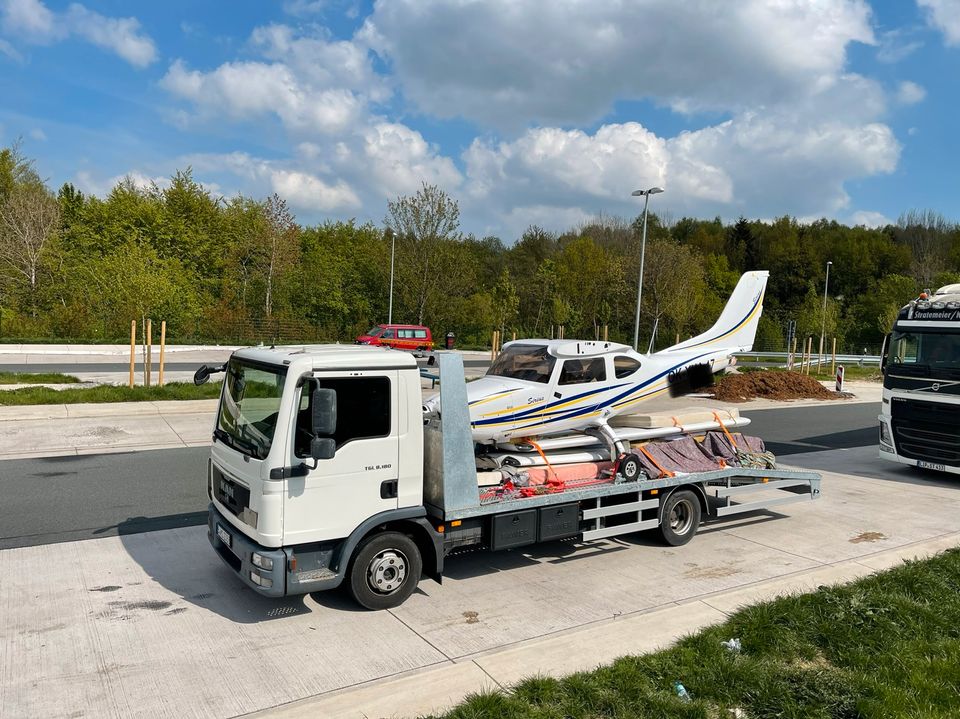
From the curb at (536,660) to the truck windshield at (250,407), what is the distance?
1935mm

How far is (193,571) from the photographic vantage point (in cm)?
698

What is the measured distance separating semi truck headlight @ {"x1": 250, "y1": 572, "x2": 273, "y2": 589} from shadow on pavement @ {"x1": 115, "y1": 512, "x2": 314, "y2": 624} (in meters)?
0.59

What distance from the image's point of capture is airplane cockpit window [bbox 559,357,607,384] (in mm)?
8062

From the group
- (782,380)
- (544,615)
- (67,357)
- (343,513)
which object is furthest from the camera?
(67,357)

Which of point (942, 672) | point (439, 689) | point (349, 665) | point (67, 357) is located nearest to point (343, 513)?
point (349, 665)

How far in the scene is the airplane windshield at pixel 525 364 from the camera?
8048 millimetres

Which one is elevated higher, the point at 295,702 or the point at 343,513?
the point at 343,513

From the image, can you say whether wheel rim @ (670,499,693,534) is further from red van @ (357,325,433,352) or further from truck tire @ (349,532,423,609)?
red van @ (357,325,433,352)

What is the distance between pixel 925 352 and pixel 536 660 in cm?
1009

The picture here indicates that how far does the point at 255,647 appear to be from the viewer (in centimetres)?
539

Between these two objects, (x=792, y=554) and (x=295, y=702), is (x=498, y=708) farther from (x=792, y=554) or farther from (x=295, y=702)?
(x=792, y=554)

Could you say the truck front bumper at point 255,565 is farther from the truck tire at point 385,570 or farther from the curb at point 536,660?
the curb at point 536,660

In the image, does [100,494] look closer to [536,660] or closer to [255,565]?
[255,565]

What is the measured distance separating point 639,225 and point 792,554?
6595cm
